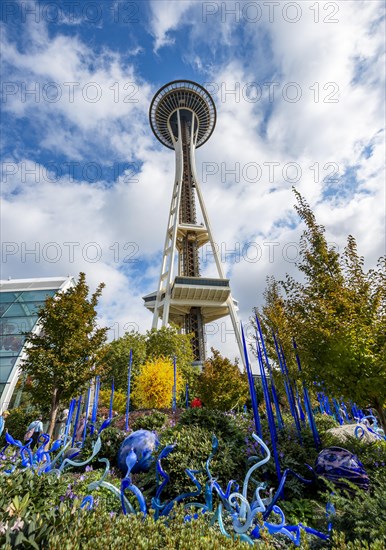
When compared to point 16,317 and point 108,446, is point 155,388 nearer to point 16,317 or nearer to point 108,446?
point 108,446

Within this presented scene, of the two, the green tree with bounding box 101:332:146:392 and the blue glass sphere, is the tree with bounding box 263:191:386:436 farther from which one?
the green tree with bounding box 101:332:146:392

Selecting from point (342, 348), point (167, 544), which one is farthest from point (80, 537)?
point (342, 348)

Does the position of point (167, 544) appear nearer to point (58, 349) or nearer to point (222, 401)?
point (58, 349)

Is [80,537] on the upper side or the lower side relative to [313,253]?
lower

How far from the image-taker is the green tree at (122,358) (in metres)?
23.0

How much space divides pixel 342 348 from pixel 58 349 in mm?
8857

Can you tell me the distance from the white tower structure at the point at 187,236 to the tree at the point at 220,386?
66.7ft

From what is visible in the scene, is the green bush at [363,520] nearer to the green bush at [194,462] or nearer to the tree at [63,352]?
the green bush at [194,462]

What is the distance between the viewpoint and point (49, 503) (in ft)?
10.9

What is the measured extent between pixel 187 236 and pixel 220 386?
126ft

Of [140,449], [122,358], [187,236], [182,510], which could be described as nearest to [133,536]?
[182,510]

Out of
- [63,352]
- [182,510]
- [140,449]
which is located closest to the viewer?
[182,510]

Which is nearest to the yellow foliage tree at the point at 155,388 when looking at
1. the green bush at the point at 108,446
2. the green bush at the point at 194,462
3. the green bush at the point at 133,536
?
the green bush at the point at 108,446

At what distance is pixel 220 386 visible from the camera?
15781 mm
